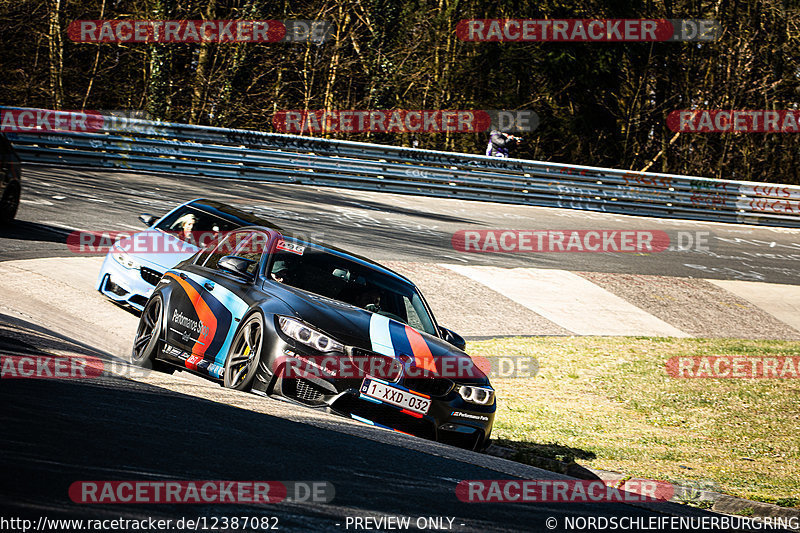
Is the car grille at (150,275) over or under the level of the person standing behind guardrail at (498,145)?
under

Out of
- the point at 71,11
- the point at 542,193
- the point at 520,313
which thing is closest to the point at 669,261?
the point at 542,193

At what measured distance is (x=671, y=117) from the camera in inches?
1298

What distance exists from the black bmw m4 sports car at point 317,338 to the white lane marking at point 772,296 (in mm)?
10891

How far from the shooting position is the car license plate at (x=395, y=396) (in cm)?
675

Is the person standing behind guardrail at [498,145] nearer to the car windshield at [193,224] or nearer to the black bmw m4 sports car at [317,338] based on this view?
the car windshield at [193,224]

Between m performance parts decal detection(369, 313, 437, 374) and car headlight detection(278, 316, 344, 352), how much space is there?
31 cm

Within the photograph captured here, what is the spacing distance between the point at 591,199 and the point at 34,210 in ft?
49.3

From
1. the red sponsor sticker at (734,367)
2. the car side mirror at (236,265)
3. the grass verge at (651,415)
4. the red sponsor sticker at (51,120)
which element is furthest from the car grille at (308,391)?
the red sponsor sticker at (51,120)

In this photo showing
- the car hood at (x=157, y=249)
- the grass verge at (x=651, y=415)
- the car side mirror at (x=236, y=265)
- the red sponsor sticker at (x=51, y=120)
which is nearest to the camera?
the car side mirror at (x=236, y=265)

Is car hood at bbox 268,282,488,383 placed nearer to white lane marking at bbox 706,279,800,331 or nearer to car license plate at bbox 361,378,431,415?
car license plate at bbox 361,378,431,415

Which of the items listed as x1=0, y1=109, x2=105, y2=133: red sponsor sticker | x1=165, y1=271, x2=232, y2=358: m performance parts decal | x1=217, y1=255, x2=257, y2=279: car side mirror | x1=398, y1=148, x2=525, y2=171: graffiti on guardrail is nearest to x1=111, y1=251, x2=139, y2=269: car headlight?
x1=165, y1=271, x2=232, y2=358: m performance parts decal

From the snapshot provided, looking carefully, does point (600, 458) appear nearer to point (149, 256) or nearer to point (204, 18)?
point (149, 256)

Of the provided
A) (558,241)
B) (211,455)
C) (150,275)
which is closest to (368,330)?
(211,455)

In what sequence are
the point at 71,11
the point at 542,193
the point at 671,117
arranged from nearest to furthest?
the point at 542,193, the point at 71,11, the point at 671,117
